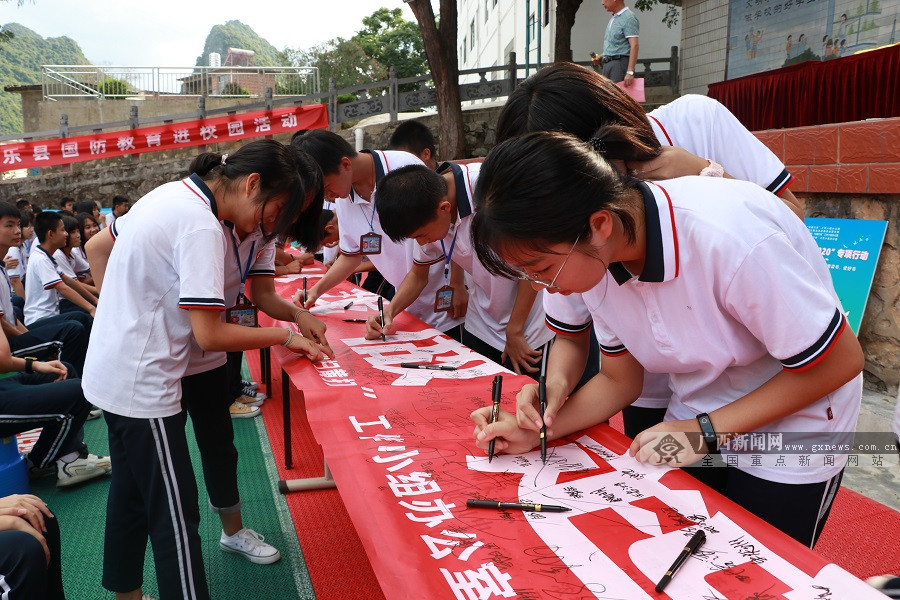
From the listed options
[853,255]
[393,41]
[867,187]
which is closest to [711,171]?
[867,187]

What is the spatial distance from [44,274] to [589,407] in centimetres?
405

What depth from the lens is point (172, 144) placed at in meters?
10.9

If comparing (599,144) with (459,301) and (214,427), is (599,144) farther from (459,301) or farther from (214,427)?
(214,427)

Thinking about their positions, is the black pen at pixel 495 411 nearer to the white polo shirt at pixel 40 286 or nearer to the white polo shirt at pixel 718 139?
the white polo shirt at pixel 718 139

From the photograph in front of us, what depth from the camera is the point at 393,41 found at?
2267 centimetres

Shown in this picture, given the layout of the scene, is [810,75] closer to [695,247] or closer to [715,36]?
[715,36]

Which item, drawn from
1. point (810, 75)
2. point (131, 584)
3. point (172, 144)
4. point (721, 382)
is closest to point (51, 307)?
point (131, 584)

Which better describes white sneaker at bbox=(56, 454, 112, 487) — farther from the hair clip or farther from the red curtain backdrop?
the red curtain backdrop

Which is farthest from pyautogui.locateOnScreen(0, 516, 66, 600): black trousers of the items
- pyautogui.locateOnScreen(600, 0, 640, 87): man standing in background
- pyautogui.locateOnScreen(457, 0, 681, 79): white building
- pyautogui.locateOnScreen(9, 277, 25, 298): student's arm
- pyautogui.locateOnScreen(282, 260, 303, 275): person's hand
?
pyautogui.locateOnScreen(457, 0, 681, 79): white building

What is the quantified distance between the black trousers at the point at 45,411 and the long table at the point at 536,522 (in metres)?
1.56

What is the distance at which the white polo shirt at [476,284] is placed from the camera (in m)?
2.08

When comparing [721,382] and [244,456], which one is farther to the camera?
[244,456]

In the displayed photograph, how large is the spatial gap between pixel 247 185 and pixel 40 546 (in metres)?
0.91

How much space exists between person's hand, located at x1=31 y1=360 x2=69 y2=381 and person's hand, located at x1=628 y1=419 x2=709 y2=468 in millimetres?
2675
